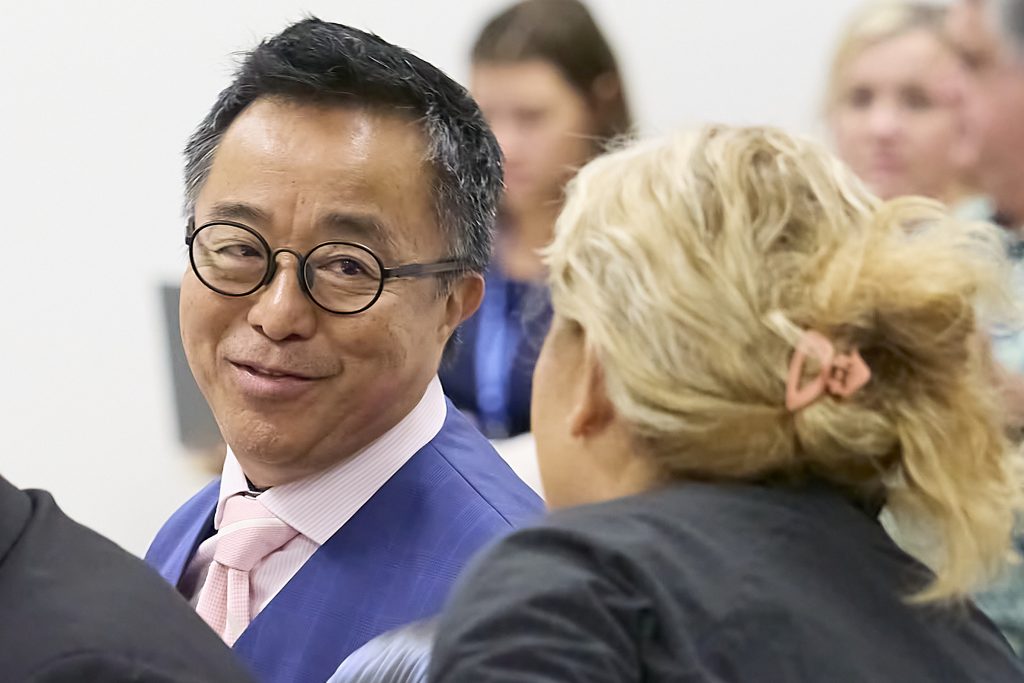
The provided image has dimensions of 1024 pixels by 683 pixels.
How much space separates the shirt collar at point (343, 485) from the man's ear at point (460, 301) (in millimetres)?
103

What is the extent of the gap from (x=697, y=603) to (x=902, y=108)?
1592 mm

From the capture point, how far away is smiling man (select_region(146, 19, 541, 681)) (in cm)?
156

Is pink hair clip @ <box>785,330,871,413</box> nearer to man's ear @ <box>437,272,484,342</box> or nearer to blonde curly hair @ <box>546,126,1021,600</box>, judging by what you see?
blonde curly hair @ <box>546,126,1021,600</box>

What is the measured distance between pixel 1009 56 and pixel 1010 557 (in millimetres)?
1007

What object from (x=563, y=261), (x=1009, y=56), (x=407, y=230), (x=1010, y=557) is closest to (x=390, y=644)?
(x=563, y=261)

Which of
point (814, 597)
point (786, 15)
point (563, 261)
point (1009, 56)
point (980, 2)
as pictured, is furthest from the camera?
point (786, 15)

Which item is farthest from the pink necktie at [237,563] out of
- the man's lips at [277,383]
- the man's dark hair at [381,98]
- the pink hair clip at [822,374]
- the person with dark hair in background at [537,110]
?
the person with dark hair in background at [537,110]

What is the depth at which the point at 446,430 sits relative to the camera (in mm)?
1708

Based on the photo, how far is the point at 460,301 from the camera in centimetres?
173

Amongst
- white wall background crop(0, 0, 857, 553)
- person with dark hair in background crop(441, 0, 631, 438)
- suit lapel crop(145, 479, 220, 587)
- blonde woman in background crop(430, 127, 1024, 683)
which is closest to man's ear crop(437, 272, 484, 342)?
suit lapel crop(145, 479, 220, 587)

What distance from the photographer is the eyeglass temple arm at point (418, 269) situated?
1.61m

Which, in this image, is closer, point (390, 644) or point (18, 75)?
point (390, 644)

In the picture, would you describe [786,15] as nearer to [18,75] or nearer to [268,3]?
[268,3]

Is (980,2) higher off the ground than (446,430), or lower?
higher
